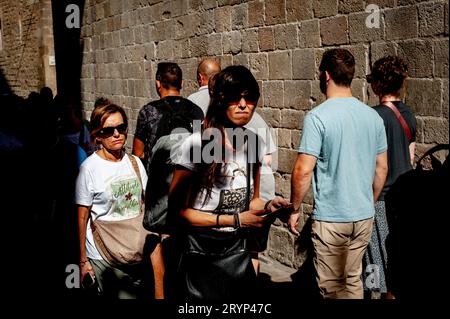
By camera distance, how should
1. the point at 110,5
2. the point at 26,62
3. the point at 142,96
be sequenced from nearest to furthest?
the point at 142,96, the point at 110,5, the point at 26,62

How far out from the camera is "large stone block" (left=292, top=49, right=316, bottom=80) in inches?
214

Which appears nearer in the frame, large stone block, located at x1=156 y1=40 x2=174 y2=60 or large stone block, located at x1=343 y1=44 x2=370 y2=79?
large stone block, located at x1=343 y1=44 x2=370 y2=79

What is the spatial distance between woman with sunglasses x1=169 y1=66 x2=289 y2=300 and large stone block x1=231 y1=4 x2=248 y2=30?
3.56 metres

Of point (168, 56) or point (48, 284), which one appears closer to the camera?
point (48, 284)

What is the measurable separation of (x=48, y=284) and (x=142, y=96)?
15.0 ft

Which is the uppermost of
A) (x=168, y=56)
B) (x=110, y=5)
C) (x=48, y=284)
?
(x=110, y=5)

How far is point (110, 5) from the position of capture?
32.9ft

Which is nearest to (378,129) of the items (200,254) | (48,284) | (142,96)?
(200,254)

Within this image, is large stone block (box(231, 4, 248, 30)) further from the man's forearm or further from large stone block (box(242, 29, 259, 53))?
the man's forearm

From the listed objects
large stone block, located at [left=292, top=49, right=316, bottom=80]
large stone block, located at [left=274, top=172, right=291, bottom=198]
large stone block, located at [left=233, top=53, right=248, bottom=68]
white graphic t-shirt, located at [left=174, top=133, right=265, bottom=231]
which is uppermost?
large stone block, located at [left=233, top=53, right=248, bottom=68]

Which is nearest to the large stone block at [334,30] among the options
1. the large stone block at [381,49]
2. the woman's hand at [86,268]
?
the large stone block at [381,49]

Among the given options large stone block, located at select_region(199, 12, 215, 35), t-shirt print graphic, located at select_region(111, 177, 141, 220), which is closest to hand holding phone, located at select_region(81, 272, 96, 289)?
t-shirt print graphic, located at select_region(111, 177, 141, 220)

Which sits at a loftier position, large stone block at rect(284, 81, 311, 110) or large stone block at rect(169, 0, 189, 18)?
large stone block at rect(169, 0, 189, 18)
